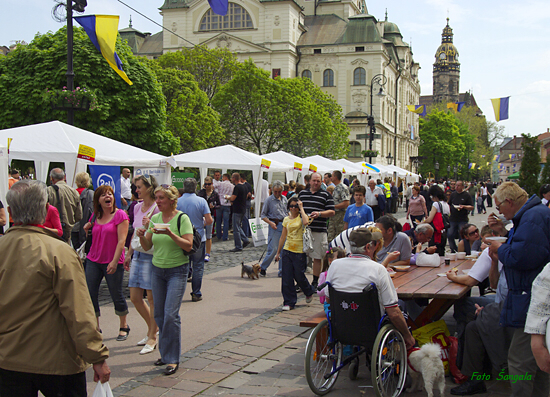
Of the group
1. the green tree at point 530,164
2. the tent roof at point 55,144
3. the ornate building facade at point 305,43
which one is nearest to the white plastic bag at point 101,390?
the tent roof at point 55,144

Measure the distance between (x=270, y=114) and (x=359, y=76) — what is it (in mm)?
24477

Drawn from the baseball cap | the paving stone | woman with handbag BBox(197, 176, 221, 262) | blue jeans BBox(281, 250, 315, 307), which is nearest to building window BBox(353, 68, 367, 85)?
woman with handbag BBox(197, 176, 221, 262)

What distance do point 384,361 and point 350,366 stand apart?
2.33 ft

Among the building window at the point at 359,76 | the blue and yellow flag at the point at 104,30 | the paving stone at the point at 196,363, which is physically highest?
the building window at the point at 359,76

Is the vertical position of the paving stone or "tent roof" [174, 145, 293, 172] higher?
"tent roof" [174, 145, 293, 172]

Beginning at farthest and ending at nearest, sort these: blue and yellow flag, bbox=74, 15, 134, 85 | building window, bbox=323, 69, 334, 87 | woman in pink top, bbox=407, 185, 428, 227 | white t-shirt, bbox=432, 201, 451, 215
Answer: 1. building window, bbox=323, 69, 334, 87
2. woman in pink top, bbox=407, 185, 428, 227
3. blue and yellow flag, bbox=74, 15, 134, 85
4. white t-shirt, bbox=432, 201, 451, 215

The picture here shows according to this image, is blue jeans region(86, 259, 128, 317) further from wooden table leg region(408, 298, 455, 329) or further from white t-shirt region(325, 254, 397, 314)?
wooden table leg region(408, 298, 455, 329)

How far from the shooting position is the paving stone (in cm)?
517

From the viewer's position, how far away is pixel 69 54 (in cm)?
1227

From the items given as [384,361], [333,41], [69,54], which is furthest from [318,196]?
[333,41]

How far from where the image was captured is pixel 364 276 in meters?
4.18

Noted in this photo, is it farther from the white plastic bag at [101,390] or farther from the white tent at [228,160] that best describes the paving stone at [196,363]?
the white tent at [228,160]

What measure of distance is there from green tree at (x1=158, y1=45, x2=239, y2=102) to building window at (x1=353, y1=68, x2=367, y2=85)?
69.0 ft

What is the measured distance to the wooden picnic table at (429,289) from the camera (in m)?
4.61
